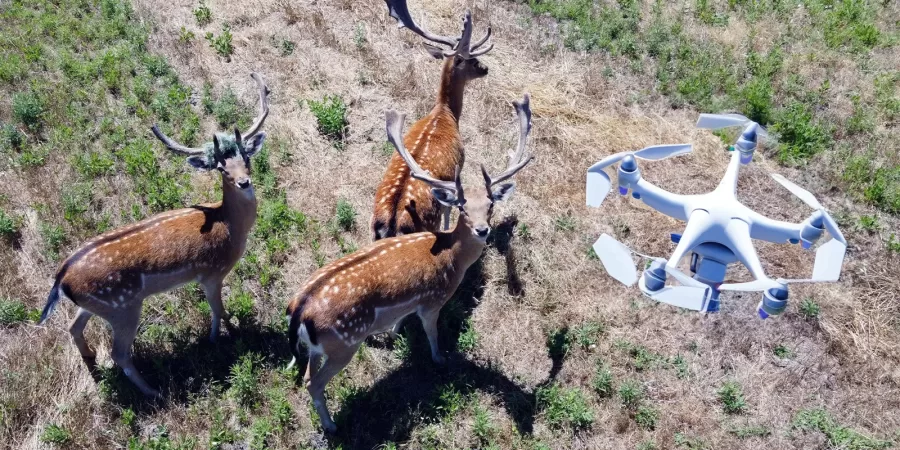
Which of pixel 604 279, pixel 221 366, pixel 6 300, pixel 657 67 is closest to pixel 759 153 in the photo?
pixel 657 67

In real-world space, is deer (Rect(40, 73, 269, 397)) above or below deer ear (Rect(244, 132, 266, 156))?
below

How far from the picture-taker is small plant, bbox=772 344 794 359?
7.30 metres

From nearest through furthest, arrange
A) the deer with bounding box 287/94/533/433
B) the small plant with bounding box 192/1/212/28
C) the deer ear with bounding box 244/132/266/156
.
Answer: the deer with bounding box 287/94/533/433, the deer ear with bounding box 244/132/266/156, the small plant with bounding box 192/1/212/28

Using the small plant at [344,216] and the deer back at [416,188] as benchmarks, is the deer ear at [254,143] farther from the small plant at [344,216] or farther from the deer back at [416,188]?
the small plant at [344,216]

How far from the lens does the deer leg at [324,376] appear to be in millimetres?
6246

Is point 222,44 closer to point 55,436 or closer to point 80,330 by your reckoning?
point 80,330

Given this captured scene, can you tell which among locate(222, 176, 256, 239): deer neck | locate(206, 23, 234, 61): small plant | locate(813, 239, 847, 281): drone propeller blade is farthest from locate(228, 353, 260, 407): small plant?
locate(206, 23, 234, 61): small plant

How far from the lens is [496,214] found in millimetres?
9055

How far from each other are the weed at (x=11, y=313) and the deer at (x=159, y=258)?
1.01 m

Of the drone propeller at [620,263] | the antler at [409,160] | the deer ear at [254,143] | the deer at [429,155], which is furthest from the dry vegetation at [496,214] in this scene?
the drone propeller at [620,263]

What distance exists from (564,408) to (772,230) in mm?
2882

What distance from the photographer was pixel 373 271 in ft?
20.6

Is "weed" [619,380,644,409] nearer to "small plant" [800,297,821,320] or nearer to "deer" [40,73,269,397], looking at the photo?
"small plant" [800,297,821,320]

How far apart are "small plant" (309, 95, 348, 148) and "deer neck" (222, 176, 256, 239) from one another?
3.08 m
